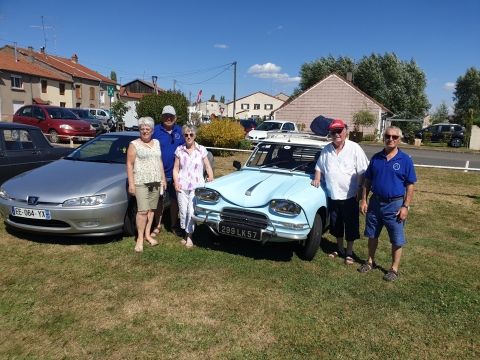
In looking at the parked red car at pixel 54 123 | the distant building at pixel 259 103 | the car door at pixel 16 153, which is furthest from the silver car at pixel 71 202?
the distant building at pixel 259 103

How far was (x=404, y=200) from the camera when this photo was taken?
167 inches

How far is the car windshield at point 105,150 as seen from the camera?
5977mm

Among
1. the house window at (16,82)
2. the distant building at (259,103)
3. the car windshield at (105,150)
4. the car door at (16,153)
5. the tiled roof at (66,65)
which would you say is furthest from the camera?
the distant building at (259,103)

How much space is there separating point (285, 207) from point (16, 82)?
37.8 m

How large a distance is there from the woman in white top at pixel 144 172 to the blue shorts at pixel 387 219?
2670mm

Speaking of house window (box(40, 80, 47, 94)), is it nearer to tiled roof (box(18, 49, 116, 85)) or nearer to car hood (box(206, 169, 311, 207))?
tiled roof (box(18, 49, 116, 85))

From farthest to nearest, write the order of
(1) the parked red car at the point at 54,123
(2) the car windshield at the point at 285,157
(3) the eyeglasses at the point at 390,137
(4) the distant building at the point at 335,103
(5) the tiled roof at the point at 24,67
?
(4) the distant building at the point at 335,103 < (5) the tiled roof at the point at 24,67 < (1) the parked red car at the point at 54,123 < (2) the car windshield at the point at 285,157 < (3) the eyeglasses at the point at 390,137

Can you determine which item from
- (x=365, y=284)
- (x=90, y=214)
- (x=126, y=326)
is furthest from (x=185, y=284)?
(x=365, y=284)

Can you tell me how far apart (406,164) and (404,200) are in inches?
16.0

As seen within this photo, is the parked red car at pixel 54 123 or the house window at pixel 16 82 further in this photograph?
the house window at pixel 16 82

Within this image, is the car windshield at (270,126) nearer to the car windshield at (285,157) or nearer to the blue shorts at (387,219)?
the car windshield at (285,157)

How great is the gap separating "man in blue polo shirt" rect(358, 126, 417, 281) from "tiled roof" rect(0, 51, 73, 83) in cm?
3600

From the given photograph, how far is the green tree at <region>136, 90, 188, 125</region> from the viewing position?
759 inches

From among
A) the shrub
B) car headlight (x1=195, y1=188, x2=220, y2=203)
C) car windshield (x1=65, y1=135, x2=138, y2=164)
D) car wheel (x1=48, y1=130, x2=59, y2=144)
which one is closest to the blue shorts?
car headlight (x1=195, y1=188, x2=220, y2=203)
